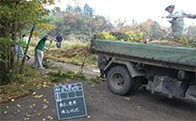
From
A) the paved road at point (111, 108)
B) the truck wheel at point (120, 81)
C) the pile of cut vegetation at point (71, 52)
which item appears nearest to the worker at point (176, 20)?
the truck wheel at point (120, 81)

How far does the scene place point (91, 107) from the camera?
5562mm

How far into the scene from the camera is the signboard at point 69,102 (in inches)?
192

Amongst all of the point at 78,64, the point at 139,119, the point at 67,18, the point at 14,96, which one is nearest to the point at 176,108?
the point at 139,119

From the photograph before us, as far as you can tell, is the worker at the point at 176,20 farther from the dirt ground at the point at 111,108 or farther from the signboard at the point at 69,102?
the signboard at the point at 69,102

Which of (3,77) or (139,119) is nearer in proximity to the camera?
(139,119)

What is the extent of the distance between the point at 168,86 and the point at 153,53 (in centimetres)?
90

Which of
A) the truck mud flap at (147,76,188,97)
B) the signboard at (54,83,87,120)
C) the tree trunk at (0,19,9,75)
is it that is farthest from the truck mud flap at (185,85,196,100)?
the tree trunk at (0,19,9,75)

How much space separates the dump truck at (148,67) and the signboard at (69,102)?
1765 millimetres

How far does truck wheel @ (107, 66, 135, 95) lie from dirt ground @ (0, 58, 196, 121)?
199 millimetres

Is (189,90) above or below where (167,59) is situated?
below

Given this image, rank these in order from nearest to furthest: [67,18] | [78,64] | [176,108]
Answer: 1. [176,108]
2. [78,64]
3. [67,18]

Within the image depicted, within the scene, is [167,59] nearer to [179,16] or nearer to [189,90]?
[189,90]

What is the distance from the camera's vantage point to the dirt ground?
5.01m

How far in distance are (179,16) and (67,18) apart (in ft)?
93.1
